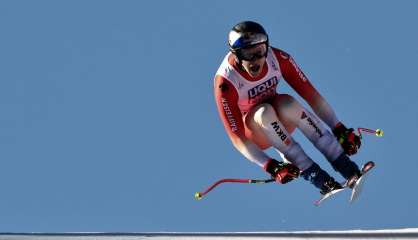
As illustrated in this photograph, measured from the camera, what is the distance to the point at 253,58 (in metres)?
8.11

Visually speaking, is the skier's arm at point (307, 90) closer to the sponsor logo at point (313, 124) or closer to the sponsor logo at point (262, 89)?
the sponsor logo at point (262, 89)

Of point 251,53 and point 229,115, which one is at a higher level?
point 251,53

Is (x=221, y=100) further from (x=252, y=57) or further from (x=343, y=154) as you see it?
(x=343, y=154)

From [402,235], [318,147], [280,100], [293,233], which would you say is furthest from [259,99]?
[402,235]

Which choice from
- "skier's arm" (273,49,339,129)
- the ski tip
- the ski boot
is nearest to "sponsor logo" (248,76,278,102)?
"skier's arm" (273,49,339,129)

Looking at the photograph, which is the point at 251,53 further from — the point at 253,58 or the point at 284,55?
the point at 284,55

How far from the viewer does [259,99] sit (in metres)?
8.58

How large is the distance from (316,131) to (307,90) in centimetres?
65

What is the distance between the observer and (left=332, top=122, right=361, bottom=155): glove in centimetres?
850

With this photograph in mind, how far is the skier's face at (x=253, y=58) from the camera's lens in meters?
8.02

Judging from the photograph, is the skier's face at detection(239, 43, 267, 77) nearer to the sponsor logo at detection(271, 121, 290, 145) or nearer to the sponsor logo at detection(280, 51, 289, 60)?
the sponsor logo at detection(280, 51, 289, 60)

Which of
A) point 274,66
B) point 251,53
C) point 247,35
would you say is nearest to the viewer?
point 247,35

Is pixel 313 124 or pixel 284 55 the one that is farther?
pixel 284 55

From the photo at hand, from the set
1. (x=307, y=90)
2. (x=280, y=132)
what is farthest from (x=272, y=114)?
(x=307, y=90)
